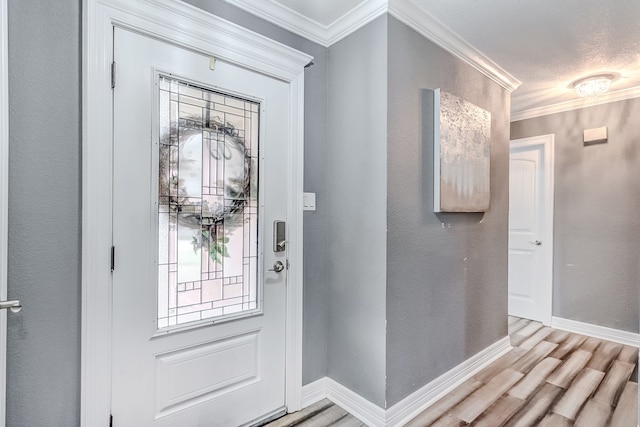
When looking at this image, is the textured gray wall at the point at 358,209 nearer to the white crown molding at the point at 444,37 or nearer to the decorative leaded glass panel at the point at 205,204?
the white crown molding at the point at 444,37

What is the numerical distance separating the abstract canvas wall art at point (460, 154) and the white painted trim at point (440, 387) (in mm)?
1099

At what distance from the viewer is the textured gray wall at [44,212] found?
3.96 feet

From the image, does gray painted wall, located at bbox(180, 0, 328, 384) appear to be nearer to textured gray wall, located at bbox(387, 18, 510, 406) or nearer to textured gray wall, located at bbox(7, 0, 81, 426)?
textured gray wall, located at bbox(387, 18, 510, 406)

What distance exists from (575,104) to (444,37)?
2072 mm

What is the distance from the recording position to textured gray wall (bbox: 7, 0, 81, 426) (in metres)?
1.21

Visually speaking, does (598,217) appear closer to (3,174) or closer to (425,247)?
(425,247)

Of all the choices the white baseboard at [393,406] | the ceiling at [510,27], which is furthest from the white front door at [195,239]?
the ceiling at [510,27]

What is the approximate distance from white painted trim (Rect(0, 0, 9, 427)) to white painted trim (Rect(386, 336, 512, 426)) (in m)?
1.72

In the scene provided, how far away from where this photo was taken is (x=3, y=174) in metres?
1.15

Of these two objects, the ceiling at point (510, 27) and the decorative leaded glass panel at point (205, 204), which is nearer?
the decorative leaded glass panel at point (205, 204)

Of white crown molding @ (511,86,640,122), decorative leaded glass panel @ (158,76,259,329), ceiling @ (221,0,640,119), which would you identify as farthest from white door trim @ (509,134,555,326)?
decorative leaded glass panel @ (158,76,259,329)

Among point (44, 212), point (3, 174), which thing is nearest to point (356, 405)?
point (44, 212)

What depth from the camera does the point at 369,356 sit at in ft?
6.20

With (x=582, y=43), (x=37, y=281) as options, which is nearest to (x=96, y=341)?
(x=37, y=281)
